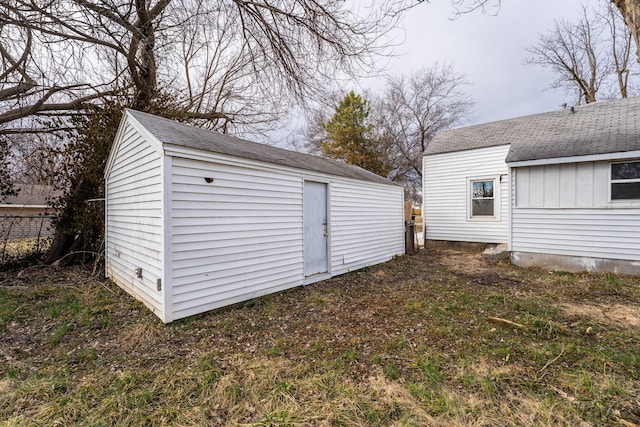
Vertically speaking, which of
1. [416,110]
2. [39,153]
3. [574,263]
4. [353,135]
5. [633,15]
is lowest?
[574,263]

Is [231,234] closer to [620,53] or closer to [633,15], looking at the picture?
[633,15]

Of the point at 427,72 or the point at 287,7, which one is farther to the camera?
the point at 427,72

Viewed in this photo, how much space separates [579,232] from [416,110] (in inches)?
646

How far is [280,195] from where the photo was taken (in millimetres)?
5344

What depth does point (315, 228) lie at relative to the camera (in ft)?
20.2

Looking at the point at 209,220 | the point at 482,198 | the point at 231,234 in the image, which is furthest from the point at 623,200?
the point at 209,220

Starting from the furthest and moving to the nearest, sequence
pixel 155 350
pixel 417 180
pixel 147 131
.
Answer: pixel 417 180 < pixel 147 131 < pixel 155 350

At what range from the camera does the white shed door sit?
19.6 feet

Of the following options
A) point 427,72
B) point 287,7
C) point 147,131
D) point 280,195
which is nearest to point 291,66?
point 287,7

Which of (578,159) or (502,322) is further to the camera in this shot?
(578,159)

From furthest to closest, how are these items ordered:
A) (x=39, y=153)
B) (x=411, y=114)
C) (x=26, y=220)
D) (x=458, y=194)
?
1. (x=411, y=114)
2. (x=26, y=220)
3. (x=458, y=194)
4. (x=39, y=153)

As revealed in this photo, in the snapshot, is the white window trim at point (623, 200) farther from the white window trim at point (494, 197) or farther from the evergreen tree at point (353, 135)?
the evergreen tree at point (353, 135)

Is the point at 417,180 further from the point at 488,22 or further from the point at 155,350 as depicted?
the point at 155,350

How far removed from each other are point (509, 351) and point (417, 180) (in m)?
21.2
